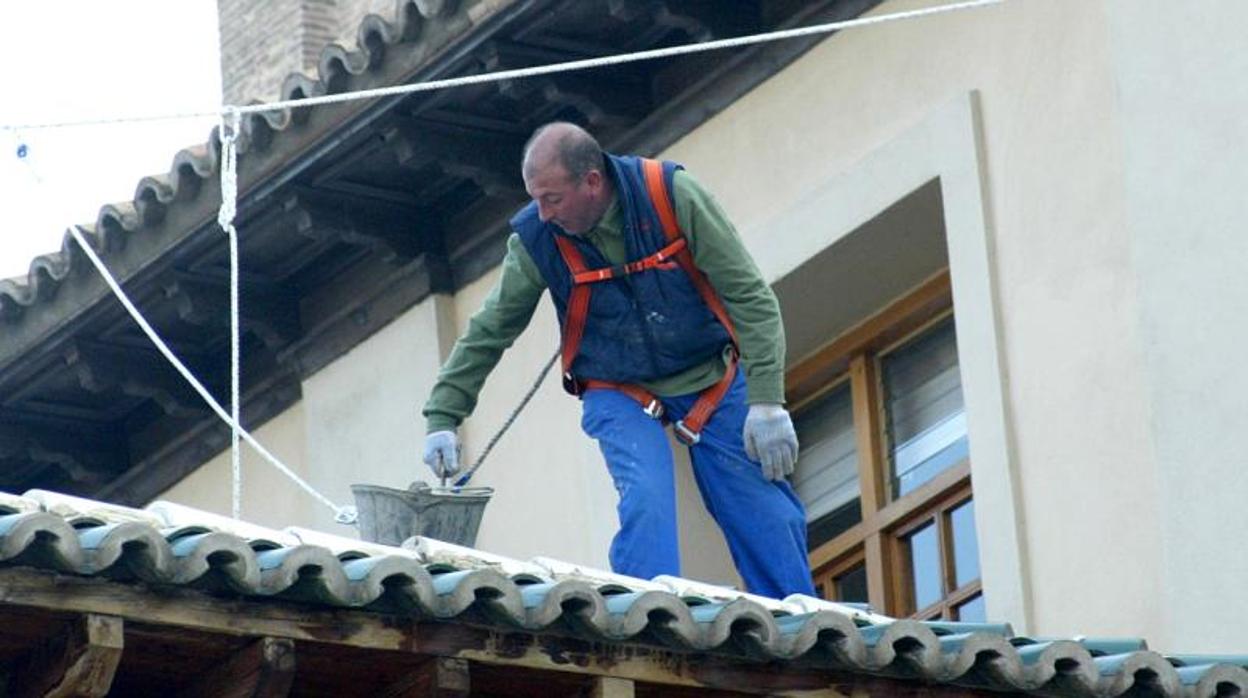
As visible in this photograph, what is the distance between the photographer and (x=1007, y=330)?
11.5 m

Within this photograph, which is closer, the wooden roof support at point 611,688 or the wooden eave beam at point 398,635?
the wooden eave beam at point 398,635

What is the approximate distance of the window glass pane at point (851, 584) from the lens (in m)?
12.4

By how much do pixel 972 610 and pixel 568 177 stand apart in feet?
7.50

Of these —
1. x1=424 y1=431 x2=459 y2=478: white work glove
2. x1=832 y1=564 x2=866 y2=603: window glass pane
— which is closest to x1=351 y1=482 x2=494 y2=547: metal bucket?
x1=424 y1=431 x2=459 y2=478: white work glove

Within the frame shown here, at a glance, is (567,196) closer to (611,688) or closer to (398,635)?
(611,688)

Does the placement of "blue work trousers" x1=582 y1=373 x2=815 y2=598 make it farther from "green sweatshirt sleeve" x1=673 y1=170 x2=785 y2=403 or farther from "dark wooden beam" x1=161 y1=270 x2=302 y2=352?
"dark wooden beam" x1=161 y1=270 x2=302 y2=352

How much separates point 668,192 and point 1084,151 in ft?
5.37

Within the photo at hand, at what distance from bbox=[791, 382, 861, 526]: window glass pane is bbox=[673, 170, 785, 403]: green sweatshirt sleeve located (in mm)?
2472

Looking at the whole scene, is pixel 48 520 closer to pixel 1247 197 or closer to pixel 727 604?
pixel 727 604

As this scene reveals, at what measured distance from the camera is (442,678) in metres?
8.16

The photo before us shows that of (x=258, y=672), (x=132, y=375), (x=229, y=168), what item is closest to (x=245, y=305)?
(x=132, y=375)

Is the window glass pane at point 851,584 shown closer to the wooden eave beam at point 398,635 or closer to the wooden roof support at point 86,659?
the wooden eave beam at point 398,635

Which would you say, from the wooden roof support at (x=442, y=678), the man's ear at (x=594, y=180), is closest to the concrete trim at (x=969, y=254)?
the man's ear at (x=594, y=180)

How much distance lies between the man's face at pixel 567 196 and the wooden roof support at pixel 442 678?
2233 mm
